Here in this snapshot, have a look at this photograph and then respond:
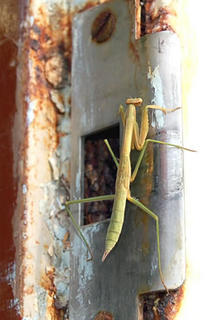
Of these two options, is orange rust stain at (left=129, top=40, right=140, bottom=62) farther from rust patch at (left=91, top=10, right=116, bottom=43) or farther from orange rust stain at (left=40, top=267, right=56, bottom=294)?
orange rust stain at (left=40, top=267, right=56, bottom=294)

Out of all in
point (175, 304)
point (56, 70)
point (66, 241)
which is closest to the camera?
point (175, 304)

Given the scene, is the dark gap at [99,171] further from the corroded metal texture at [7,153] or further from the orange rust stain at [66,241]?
the corroded metal texture at [7,153]

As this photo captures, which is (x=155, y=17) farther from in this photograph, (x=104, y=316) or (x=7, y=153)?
(x=104, y=316)

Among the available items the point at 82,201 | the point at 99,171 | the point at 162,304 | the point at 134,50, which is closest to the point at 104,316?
the point at 162,304

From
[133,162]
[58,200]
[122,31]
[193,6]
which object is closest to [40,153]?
[58,200]

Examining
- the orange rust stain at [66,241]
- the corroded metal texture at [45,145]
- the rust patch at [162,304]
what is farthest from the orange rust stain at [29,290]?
the rust patch at [162,304]

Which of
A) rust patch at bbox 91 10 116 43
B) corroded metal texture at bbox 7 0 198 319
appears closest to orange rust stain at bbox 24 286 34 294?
corroded metal texture at bbox 7 0 198 319

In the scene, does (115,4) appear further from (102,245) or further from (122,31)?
(102,245)
